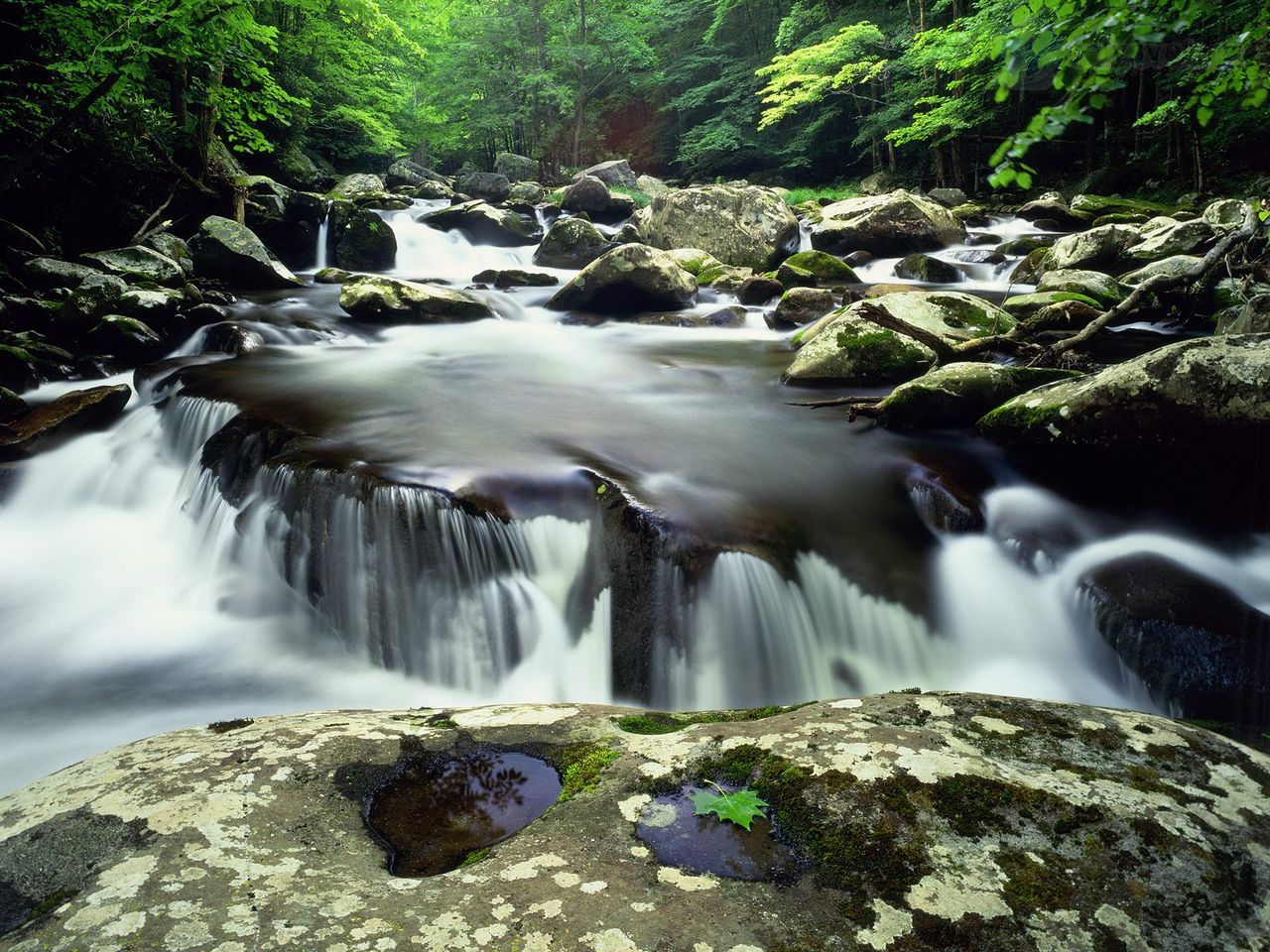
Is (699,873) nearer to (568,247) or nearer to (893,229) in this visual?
(568,247)

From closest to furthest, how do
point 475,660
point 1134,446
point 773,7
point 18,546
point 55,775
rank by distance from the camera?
point 55,775 → point 475,660 → point 1134,446 → point 18,546 → point 773,7

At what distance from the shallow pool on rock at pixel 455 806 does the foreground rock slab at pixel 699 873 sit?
1.9 inches

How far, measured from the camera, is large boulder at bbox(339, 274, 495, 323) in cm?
1069

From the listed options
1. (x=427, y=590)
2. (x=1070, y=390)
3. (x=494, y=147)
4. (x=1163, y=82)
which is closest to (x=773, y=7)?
(x=494, y=147)

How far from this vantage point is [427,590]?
430 cm

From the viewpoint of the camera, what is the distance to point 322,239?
609 inches

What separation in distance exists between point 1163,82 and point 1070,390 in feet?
63.4

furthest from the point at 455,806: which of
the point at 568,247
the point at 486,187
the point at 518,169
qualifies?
the point at 518,169

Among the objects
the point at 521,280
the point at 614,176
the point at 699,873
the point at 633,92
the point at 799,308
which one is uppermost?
the point at 633,92

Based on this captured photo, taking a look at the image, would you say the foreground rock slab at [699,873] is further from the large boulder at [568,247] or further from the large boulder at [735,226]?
the large boulder at [568,247]

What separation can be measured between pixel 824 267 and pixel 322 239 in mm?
11647

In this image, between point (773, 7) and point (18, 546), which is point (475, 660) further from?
point (773, 7)

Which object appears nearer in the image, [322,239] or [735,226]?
[322,239]

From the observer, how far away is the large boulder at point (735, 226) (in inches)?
618
